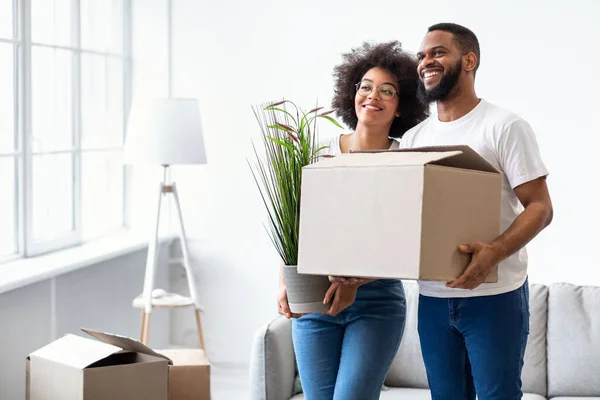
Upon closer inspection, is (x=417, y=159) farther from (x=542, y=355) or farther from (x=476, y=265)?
(x=542, y=355)

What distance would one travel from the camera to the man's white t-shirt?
186 cm

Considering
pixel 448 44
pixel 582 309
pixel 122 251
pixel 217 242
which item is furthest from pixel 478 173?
pixel 217 242

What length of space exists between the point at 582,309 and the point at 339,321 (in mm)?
1508

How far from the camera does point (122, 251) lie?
12.5 feet

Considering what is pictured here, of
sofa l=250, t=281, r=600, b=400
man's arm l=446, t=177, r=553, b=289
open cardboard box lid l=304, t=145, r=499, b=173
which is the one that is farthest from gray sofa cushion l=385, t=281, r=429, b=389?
open cardboard box lid l=304, t=145, r=499, b=173

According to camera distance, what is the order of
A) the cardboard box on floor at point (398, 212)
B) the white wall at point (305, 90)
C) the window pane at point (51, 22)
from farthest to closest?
the white wall at point (305, 90), the window pane at point (51, 22), the cardboard box on floor at point (398, 212)

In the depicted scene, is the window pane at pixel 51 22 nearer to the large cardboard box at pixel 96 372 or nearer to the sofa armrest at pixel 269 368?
the large cardboard box at pixel 96 372

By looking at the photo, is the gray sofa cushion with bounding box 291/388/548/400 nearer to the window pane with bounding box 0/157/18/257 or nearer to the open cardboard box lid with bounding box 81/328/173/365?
the open cardboard box lid with bounding box 81/328/173/365

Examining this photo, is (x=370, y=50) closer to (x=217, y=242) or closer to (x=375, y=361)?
(x=375, y=361)

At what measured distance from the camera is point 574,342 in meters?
3.13

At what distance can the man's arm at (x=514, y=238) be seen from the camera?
1.72 meters

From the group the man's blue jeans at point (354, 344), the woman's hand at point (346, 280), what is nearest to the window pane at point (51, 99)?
the man's blue jeans at point (354, 344)

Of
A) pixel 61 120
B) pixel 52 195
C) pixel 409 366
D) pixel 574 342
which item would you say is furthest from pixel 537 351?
pixel 61 120

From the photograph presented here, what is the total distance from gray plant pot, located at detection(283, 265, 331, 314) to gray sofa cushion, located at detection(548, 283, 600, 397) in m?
1.54
